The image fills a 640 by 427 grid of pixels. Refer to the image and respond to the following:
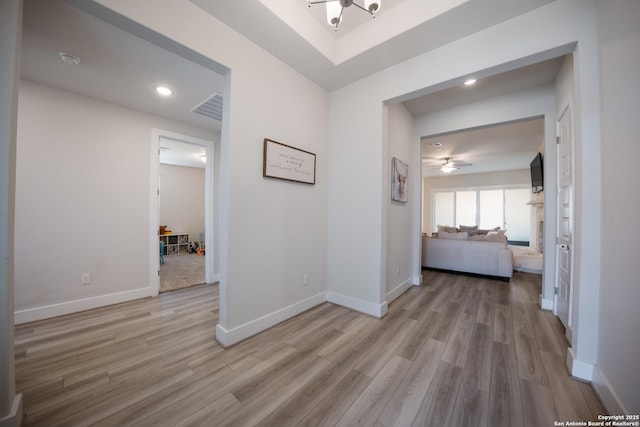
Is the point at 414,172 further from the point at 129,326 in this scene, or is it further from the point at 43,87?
the point at 43,87

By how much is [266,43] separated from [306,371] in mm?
2721

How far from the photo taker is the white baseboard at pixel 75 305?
2248 mm

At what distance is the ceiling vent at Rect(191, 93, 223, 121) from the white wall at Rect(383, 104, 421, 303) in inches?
83.1

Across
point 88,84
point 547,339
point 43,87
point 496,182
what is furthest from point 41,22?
point 496,182

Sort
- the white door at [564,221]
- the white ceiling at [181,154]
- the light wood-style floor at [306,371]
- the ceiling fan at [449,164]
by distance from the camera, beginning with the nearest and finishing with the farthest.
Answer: the light wood-style floor at [306,371] → the white door at [564,221] → the white ceiling at [181,154] → the ceiling fan at [449,164]

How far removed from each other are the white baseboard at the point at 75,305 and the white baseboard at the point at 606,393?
426 centimetres

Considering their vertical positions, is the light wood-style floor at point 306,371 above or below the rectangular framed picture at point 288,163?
below

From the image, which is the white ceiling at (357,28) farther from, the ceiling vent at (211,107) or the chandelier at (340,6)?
the ceiling vent at (211,107)

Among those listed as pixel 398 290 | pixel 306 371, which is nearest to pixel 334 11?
pixel 306 371

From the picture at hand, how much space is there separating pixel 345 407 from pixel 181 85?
323 cm

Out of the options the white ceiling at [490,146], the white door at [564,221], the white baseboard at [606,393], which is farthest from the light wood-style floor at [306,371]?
the white ceiling at [490,146]

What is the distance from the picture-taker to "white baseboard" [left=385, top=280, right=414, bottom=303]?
9.25 ft

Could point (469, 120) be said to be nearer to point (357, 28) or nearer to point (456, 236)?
point (357, 28)

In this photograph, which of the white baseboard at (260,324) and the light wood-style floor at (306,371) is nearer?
the light wood-style floor at (306,371)
